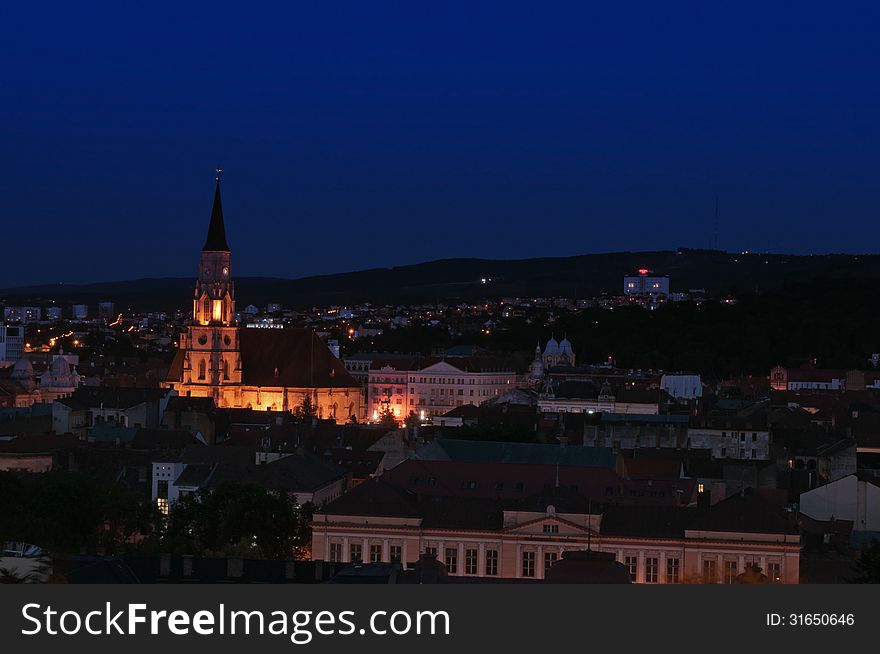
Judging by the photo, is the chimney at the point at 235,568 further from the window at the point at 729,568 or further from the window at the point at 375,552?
the window at the point at 729,568

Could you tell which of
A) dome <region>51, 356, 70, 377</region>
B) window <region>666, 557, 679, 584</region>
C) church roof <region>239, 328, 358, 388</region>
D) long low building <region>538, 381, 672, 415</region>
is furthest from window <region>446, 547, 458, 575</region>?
dome <region>51, 356, 70, 377</region>

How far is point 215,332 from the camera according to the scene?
130 metres

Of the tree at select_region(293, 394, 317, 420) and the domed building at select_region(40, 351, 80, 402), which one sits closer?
the tree at select_region(293, 394, 317, 420)

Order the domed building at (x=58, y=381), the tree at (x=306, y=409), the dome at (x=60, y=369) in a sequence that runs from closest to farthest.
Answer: the tree at (x=306, y=409), the domed building at (x=58, y=381), the dome at (x=60, y=369)

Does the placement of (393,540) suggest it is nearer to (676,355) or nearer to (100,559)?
(100,559)

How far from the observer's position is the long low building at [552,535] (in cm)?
5453

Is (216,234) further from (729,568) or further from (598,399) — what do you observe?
(729,568)

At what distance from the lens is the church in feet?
413

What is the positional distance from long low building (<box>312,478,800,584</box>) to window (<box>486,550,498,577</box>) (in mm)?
29

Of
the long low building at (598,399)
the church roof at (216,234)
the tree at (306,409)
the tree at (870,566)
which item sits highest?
the church roof at (216,234)

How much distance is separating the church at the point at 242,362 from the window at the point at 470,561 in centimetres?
6669

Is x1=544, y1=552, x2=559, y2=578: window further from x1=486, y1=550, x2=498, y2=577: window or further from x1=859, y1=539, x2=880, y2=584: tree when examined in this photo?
x1=859, y1=539, x2=880, y2=584: tree

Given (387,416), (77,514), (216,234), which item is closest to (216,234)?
(216,234)

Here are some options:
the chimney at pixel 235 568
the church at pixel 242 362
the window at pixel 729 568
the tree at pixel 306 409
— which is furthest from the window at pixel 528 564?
the church at pixel 242 362
